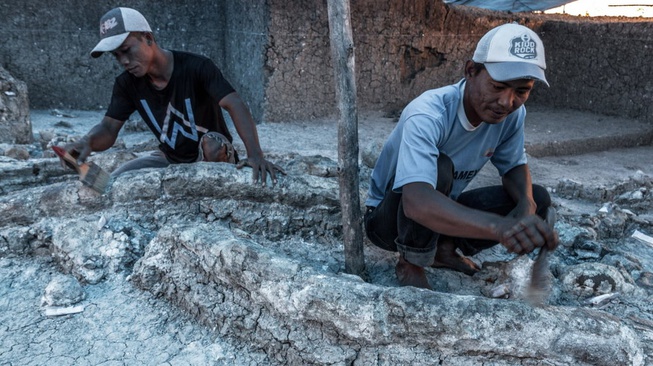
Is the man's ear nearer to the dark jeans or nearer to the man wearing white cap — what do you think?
the dark jeans

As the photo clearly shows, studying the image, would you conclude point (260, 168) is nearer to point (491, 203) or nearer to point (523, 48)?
point (491, 203)

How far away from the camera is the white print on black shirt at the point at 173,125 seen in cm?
319

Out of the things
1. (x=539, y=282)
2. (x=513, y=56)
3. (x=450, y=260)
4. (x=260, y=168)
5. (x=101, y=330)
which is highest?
(x=513, y=56)

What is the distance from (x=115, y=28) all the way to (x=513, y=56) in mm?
1878

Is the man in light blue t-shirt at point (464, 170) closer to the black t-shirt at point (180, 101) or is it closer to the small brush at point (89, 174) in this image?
the black t-shirt at point (180, 101)

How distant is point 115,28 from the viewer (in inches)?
112

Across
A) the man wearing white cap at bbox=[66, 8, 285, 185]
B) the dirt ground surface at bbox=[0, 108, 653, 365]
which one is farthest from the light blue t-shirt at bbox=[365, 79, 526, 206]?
the dirt ground surface at bbox=[0, 108, 653, 365]

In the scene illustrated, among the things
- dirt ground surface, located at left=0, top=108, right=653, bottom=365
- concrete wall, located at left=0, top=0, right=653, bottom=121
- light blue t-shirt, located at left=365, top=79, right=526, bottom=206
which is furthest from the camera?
concrete wall, located at left=0, top=0, right=653, bottom=121

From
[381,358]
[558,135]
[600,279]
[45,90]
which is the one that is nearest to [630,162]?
[558,135]

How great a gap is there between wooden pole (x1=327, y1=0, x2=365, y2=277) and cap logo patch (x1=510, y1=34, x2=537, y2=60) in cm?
64

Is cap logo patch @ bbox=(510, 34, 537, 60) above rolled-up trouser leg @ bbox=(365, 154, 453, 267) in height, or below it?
above

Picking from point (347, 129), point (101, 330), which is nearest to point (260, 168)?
point (347, 129)

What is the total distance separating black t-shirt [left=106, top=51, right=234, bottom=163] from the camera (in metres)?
3.10

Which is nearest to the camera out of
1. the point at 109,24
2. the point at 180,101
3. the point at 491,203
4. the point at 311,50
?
the point at 491,203
